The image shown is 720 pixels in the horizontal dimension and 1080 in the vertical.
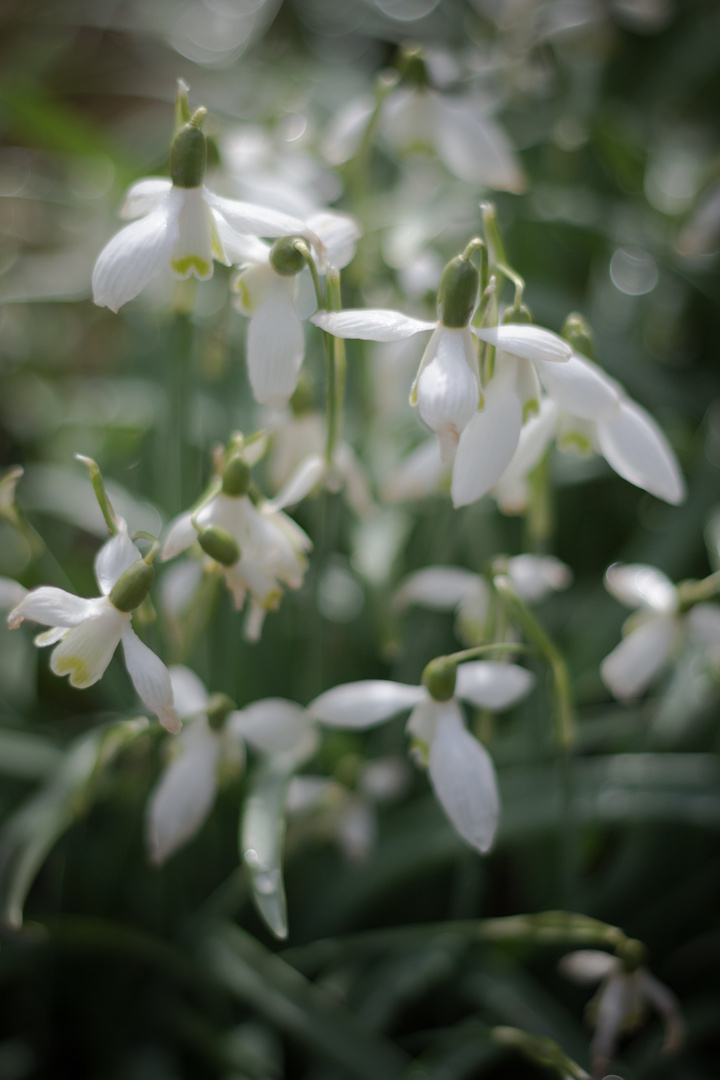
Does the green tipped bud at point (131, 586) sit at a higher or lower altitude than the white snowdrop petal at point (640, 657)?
higher

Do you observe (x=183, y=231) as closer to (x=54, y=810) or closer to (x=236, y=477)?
(x=236, y=477)

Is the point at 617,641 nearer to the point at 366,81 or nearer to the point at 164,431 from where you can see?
the point at 164,431

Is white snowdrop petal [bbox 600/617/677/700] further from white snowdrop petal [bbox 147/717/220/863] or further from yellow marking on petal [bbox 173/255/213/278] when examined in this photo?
yellow marking on petal [bbox 173/255/213/278]

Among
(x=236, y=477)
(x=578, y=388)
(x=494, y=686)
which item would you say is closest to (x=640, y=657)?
(x=494, y=686)

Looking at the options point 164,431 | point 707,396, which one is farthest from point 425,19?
point 164,431

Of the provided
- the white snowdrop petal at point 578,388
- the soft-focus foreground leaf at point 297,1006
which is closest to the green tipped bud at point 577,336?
the white snowdrop petal at point 578,388

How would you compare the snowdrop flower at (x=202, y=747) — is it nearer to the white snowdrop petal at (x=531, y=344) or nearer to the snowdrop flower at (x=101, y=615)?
the snowdrop flower at (x=101, y=615)

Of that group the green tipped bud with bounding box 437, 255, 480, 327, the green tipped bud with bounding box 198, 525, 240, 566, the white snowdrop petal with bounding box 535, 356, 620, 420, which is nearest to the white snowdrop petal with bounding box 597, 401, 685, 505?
the white snowdrop petal with bounding box 535, 356, 620, 420
